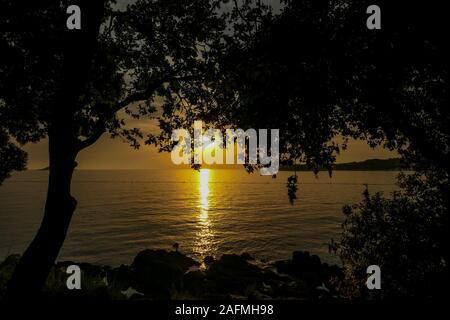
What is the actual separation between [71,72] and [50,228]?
13.2 feet

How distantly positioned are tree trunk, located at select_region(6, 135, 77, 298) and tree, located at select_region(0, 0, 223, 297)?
0.02 m

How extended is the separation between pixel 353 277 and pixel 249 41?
10361 mm

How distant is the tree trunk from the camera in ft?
30.1

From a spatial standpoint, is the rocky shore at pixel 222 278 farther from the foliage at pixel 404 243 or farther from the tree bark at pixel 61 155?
the tree bark at pixel 61 155

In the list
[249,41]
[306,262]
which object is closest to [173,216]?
[306,262]

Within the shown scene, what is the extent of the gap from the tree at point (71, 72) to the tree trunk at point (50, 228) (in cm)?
2

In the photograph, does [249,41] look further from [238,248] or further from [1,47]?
[238,248]

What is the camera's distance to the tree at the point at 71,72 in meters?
9.12

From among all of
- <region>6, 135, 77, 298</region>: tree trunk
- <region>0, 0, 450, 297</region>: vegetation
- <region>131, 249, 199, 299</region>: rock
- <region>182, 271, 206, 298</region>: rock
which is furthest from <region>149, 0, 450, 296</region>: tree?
<region>131, 249, 199, 299</region>: rock

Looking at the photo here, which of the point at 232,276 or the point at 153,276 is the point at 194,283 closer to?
the point at 153,276

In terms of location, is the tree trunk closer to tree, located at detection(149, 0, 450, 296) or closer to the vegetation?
the vegetation

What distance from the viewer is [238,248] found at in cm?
4841

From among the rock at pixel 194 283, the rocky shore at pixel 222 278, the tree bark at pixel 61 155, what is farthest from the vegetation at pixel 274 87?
the rock at pixel 194 283

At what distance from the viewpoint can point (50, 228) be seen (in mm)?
9344
